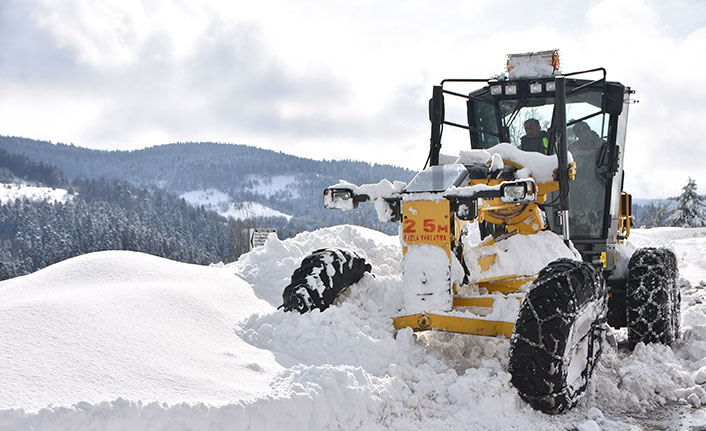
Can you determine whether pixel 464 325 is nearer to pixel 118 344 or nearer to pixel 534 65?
pixel 118 344

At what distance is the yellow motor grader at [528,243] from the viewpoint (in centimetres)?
362

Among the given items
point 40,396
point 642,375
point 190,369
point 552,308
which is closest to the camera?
point 40,396

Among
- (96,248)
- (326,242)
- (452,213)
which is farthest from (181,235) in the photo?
(452,213)

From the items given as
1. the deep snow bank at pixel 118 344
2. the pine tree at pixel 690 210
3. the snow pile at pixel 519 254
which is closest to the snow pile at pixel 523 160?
the snow pile at pixel 519 254

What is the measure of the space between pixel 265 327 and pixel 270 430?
1.51 m

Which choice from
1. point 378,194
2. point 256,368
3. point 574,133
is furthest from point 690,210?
point 256,368

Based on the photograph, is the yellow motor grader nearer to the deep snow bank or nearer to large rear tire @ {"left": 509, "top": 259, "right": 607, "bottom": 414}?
large rear tire @ {"left": 509, "top": 259, "right": 607, "bottom": 414}

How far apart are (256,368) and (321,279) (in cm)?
112

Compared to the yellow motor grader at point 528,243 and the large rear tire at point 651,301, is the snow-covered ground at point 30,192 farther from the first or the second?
the large rear tire at point 651,301

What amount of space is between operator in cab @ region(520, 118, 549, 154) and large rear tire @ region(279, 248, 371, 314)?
241 cm

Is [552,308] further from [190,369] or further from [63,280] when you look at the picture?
[63,280]

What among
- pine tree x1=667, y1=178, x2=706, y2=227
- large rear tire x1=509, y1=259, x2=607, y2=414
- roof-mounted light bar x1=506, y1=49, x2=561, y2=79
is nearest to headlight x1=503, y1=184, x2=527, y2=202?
large rear tire x1=509, y1=259, x2=607, y2=414

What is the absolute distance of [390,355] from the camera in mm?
3844

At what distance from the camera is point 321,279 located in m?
4.33
